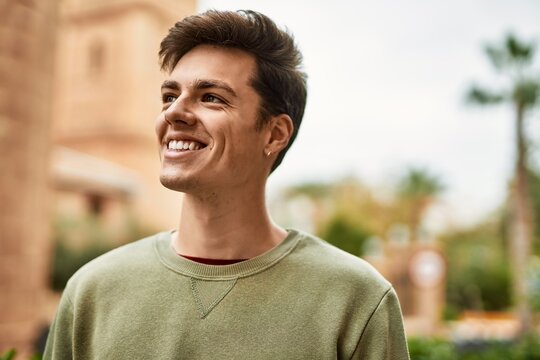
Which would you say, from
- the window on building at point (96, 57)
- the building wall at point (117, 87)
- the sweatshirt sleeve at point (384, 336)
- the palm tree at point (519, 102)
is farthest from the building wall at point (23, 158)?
the window on building at point (96, 57)

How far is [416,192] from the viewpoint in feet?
103

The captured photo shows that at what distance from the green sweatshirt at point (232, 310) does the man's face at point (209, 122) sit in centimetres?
25

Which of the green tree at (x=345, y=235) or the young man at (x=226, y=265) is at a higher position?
the young man at (x=226, y=265)

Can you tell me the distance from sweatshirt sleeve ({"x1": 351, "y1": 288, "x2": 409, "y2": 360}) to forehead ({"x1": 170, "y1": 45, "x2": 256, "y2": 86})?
0.73 metres

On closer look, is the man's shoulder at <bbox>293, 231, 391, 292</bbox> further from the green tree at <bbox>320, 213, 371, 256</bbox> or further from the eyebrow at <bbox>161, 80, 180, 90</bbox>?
the green tree at <bbox>320, 213, 371, 256</bbox>

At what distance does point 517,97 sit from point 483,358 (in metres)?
11.1

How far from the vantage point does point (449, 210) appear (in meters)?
39.7

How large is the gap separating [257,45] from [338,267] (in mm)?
668

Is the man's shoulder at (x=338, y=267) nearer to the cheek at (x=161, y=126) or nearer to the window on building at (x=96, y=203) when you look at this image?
the cheek at (x=161, y=126)

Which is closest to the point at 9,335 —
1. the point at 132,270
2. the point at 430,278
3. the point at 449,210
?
the point at 132,270

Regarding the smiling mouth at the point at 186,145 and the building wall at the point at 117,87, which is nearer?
the smiling mouth at the point at 186,145

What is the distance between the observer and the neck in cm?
181

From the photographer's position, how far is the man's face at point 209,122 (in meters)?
1.71

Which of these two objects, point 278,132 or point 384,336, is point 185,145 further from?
point 384,336
